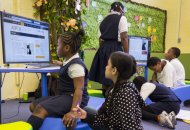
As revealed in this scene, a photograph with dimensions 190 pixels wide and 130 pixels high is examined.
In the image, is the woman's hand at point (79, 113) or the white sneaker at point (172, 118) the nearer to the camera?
the woman's hand at point (79, 113)

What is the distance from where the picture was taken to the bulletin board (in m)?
3.87

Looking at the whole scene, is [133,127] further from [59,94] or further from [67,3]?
[67,3]

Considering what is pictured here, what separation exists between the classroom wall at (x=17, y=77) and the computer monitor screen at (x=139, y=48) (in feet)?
4.96

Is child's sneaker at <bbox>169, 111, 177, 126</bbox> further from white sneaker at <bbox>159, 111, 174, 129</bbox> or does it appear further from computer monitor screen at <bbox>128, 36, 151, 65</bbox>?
computer monitor screen at <bbox>128, 36, 151, 65</bbox>

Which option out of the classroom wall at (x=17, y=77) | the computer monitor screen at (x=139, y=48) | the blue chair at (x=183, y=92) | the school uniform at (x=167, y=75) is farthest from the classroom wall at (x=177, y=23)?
the classroom wall at (x=17, y=77)

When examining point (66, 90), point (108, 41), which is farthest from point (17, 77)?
point (66, 90)

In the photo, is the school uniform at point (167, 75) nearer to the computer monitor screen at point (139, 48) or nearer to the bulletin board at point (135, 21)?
the computer monitor screen at point (139, 48)

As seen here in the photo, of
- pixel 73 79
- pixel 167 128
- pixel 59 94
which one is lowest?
pixel 167 128

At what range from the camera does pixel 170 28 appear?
19.2ft

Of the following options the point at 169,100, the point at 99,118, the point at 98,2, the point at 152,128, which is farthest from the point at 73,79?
the point at 98,2

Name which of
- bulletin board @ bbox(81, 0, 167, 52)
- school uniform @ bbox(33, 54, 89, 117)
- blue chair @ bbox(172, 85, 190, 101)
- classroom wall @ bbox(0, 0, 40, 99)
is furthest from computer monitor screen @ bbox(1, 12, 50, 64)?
blue chair @ bbox(172, 85, 190, 101)

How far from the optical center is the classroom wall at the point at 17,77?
3229 mm

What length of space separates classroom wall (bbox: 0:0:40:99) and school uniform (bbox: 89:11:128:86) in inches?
48.6

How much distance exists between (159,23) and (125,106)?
15.2ft
